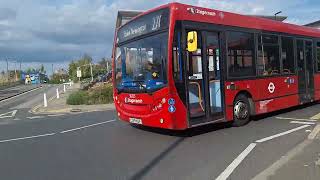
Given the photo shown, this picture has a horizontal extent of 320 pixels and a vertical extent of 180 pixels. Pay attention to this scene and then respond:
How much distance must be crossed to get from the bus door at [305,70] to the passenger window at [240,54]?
11.0 feet

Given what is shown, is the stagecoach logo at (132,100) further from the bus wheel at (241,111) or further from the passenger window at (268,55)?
the passenger window at (268,55)

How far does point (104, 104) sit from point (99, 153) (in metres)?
16.5

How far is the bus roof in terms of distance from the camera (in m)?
10.6

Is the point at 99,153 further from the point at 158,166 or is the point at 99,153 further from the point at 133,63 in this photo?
the point at 133,63

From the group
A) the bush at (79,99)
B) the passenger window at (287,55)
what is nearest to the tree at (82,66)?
the bush at (79,99)

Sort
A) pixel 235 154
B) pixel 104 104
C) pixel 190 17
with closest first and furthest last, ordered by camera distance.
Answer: pixel 235 154, pixel 190 17, pixel 104 104

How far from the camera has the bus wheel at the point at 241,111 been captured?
12.3m

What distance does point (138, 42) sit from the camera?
37.5 ft

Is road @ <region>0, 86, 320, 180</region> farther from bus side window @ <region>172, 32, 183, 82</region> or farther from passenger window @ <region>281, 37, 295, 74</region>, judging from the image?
passenger window @ <region>281, 37, 295, 74</region>

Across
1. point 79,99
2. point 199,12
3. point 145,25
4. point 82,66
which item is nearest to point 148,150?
point 145,25

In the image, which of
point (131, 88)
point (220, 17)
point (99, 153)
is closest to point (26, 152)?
point (99, 153)

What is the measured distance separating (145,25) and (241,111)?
3591 millimetres

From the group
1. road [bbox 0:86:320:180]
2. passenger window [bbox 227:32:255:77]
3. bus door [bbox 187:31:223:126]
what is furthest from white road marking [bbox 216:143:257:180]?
passenger window [bbox 227:32:255:77]

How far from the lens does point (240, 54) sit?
12.4m
